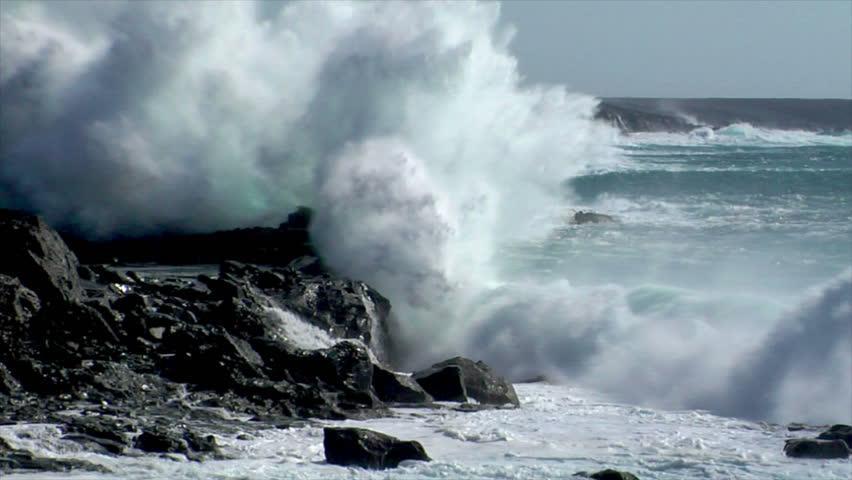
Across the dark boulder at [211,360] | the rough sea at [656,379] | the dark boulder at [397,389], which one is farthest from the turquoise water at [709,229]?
the dark boulder at [211,360]

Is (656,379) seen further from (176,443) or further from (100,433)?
(100,433)

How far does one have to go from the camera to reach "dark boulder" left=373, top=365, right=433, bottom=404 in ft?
39.2

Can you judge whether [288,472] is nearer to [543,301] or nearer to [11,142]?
[543,301]

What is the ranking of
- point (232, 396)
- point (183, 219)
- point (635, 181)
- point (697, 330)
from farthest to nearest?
point (635, 181)
point (183, 219)
point (697, 330)
point (232, 396)

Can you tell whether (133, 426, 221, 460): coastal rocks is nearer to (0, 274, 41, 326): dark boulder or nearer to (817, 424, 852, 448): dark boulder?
(0, 274, 41, 326): dark boulder

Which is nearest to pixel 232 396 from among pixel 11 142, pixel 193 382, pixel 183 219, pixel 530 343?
pixel 193 382

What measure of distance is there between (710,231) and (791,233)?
1.40 metres

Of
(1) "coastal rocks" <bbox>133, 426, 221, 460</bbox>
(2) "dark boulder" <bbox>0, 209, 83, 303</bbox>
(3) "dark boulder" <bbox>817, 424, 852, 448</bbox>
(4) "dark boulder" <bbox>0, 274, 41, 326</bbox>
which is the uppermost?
(2) "dark boulder" <bbox>0, 209, 83, 303</bbox>

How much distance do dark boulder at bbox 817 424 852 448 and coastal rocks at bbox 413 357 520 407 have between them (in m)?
2.65

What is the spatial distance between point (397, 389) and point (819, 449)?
11.3 feet

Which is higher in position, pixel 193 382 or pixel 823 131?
pixel 823 131

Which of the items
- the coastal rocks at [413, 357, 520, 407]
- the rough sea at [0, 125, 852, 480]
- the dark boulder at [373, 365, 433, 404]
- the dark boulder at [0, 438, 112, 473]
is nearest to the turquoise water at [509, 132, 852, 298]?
the rough sea at [0, 125, 852, 480]

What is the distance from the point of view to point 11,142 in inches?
926

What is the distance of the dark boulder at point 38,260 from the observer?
1240 centimetres
